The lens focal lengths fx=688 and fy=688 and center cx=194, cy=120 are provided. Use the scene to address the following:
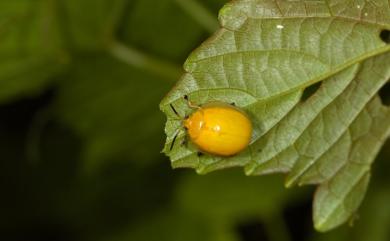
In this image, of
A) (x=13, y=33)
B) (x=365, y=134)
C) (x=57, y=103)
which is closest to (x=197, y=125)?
(x=365, y=134)

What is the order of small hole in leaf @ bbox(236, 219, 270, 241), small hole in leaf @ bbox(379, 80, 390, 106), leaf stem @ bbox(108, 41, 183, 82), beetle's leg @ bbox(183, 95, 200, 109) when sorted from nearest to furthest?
beetle's leg @ bbox(183, 95, 200, 109)
small hole in leaf @ bbox(379, 80, 390, 106)
leaf stem @ bbox(108, 41, 183, 82)
small hole in leaf @ bbox(236, 219, 270, 241)

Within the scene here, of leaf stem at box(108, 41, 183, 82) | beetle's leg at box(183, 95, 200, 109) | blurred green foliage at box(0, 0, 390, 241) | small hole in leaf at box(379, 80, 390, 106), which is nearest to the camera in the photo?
beetle's leg at box(183, 95, 200, 109)

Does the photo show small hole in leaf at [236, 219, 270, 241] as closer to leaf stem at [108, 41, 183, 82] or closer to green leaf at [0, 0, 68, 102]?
leaf stem at [108, 41, 183, 82]

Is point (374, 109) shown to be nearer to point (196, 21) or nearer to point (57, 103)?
point (196, 21)

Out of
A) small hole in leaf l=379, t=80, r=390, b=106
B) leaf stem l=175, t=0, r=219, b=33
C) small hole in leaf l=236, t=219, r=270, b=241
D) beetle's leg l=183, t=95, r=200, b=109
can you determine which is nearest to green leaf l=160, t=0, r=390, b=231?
beetle's leg l=183, t=95, r=200, b=109

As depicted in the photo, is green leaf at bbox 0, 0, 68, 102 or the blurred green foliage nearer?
green leaf at bbox 0, 0, 68, 102

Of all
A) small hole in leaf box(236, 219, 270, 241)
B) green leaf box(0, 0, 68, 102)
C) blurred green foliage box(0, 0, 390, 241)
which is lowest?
small hole in leaf box(236, 219, 270, 241)

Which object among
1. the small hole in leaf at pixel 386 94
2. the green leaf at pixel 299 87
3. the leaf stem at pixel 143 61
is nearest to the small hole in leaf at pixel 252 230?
the leaf stem at pixel 143 61
